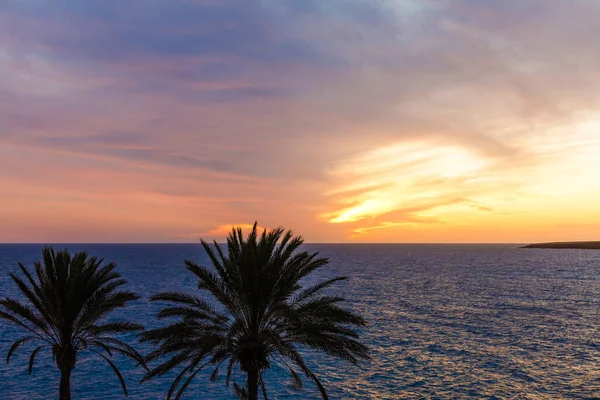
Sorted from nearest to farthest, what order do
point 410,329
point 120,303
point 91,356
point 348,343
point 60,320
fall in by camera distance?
point 348,343
point 60,320
point 120,303
point 91,356
point 410,329

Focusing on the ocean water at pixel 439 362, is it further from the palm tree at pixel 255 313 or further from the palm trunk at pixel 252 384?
the palm tree at pixel 255 313

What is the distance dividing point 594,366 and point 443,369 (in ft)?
46.6

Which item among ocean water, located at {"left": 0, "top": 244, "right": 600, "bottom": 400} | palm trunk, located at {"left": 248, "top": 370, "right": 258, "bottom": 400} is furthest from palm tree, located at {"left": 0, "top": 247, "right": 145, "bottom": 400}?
ocean water, located at {"left": 0, "top": 244, "right": 600, "bottom": 400}

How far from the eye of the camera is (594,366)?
38.9 m

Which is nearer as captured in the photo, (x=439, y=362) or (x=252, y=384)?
(x=252, y=384)

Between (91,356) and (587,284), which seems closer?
(91,356)

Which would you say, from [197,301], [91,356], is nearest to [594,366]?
[197,301]

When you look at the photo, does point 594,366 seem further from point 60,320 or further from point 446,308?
point 60,320

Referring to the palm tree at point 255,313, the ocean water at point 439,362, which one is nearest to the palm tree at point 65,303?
the palm tree at point 255,313

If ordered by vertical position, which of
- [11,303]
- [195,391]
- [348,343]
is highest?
[11,303]

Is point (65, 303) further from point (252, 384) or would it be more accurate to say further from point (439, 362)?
point (439, 362)

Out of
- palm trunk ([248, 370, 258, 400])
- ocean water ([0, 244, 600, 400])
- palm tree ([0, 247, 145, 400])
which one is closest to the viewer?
palm trunk ([248, 370, 258, 400])

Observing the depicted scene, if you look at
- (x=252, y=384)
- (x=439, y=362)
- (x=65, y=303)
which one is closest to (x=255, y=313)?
(x=252, y=384)

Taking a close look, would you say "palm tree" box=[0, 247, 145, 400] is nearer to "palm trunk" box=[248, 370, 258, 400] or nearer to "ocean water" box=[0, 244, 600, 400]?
"palm trunk" box=[248, 370, 258, 400]
